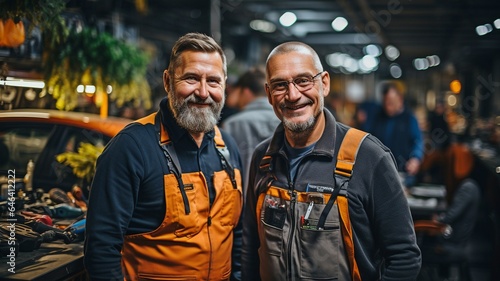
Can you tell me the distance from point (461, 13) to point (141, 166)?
641 centimetres

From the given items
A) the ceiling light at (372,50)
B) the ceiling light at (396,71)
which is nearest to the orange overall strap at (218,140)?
the ceiling light at (372,50)

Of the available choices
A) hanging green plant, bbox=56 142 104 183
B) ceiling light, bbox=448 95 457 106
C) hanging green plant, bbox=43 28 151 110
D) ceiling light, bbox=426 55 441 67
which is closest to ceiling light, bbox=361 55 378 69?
ceiling light, bbox=426 55 441 67

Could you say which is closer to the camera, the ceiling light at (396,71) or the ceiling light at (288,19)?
the ceiling light at (288,19)

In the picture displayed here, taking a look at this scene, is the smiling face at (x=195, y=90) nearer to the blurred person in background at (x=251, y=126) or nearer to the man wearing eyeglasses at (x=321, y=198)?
the man wearing eyeglasses at (x=321, y=198)

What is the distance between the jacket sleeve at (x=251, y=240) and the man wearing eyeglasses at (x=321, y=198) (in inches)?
5.3

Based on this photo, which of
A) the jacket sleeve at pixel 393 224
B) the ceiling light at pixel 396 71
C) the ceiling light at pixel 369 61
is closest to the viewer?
the jacket sleeve at pixel 393 224

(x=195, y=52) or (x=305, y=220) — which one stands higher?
(x=195, y=52)

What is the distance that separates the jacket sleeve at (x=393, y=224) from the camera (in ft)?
6.62

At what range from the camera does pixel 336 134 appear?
2188 mm

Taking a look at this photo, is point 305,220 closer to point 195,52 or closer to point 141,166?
Result: point 141,166

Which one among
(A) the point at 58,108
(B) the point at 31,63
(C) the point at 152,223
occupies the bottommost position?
(C) the point at 152,223

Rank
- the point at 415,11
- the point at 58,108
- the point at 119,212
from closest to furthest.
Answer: the point at 119,212, the point at 58,108, the point at 415,11

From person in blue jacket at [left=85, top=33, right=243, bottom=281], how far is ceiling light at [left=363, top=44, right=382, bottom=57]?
1282cm

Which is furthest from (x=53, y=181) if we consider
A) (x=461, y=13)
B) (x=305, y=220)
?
(x=461, y=13)
